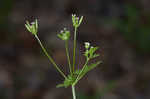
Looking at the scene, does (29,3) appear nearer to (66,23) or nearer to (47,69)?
(66,23)

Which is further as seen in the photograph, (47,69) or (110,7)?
(110,7)

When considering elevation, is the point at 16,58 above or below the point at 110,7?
below

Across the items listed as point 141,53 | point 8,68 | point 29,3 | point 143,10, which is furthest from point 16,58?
point 143,10

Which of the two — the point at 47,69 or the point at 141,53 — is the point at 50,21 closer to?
the point at 47,69

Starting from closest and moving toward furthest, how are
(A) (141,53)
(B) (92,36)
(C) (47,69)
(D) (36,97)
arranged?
(D) (36,97) < (C) (47,69) < (A) (141,53) < (B) (92,36)

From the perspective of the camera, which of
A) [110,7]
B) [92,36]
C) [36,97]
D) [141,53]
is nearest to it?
[36,97]

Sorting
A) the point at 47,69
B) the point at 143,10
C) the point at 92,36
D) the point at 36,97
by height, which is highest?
the point at 143,10

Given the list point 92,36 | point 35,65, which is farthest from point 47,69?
point 92,36
